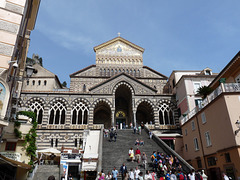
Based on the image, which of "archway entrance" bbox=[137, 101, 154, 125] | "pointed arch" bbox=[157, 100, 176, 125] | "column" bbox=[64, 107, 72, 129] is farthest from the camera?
"archway entrance" bbox=[137, 101, 154, 125]

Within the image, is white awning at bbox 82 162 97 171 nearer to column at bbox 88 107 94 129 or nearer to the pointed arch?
column at bbox 88 107 94 129

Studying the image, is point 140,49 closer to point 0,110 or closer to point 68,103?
point 68,103

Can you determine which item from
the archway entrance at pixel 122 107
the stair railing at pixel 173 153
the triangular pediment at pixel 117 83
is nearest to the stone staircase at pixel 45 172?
the stair railing at pixel 173 153

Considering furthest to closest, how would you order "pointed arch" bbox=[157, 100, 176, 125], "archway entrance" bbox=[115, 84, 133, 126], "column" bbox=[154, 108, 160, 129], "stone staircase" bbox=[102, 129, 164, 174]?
"archway entrance" bbox=[115, 84, 133, 126] → "pointed arch" bbox=[157, 100, 176, 125] → "column" bbox=[154, 108, 160, 129] → "stone staircase" bbox=[102, 129, 164, 174]

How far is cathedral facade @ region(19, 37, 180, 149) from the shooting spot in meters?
27.5

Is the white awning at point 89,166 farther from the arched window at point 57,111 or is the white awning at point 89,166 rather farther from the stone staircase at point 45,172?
the arched window at point 57,111

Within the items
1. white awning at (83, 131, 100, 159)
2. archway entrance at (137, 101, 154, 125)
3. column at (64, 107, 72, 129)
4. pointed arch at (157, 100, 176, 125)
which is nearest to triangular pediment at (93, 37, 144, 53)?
archway entrance at (137, 101, 154, 125)

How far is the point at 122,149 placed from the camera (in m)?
19.0

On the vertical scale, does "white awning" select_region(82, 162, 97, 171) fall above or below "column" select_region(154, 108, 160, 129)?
below

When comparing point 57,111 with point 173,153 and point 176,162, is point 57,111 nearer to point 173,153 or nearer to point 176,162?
point 173,153

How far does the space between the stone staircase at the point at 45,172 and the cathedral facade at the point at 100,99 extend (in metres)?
7.62

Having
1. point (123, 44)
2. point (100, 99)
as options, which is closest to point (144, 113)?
point (100, 99)

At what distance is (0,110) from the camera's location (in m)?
11.0

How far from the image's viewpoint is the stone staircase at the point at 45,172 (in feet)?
55.6
